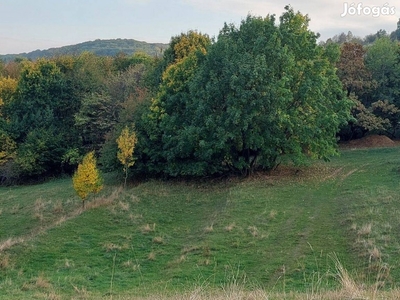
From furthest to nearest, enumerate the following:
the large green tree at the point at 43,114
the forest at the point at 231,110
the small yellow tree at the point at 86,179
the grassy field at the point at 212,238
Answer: the large green tree at the point at 43,114 < the forest at the point at 231,110 < the small yellow tree at the point at 86,179 < the grassy field at the point at 212,238

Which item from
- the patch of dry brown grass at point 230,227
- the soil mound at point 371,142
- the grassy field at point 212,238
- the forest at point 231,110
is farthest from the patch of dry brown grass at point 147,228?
the soil mound at point 371,142

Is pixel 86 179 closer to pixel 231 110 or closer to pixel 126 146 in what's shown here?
pixel 126 146

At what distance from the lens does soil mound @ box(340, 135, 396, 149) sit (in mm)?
43031

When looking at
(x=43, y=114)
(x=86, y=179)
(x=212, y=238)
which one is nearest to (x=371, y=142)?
(x=86, y=179)

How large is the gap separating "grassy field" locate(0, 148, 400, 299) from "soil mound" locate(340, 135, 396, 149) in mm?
13140

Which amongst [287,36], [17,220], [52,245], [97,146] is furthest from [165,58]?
[52,245]

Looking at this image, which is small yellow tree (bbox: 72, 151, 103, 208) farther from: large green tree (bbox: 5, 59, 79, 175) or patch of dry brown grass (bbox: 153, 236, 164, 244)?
large green tree (bbox: 5, 59, 79, 175)

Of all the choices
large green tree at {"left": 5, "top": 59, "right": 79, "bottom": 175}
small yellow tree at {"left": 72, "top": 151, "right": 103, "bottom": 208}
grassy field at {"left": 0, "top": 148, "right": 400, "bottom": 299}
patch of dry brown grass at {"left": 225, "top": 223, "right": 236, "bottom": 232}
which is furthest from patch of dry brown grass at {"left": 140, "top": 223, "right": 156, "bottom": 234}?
large green tree at {"left": 5, "top": 59, "right": 79, "bottom": 175}

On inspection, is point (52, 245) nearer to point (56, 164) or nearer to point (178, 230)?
point (178, 230)

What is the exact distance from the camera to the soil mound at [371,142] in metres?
43.0

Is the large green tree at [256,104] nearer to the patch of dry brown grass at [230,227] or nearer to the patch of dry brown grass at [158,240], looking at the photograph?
the patch of dry brown grass at [230,227]

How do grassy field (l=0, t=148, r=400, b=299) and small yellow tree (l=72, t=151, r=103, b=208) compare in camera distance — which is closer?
grassy field (l=0, t=148, r=400, b=299)

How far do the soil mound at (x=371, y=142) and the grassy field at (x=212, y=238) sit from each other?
1314 centimetres

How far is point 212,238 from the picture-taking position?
18.5 metres
